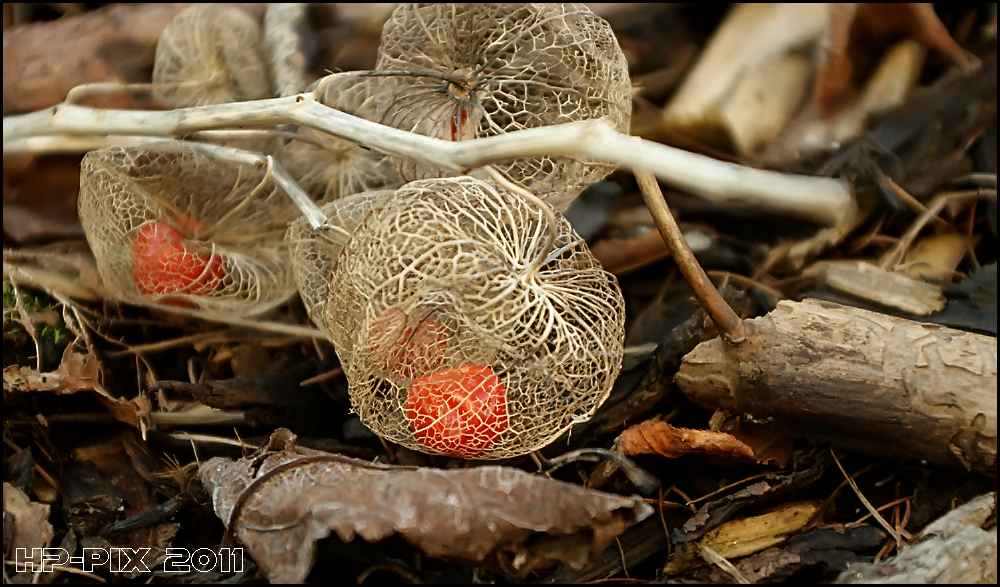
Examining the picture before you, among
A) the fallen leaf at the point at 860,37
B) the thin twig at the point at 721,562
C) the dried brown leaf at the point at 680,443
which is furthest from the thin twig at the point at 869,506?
the fallen leaf at the point at 860,37

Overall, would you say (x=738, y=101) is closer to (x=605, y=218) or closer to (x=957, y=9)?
(x=605, y=218)

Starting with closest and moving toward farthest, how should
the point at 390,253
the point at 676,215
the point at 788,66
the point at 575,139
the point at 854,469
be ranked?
the point at 575,139 < the point at 390,253 < the point at 854,469 < the point at 788,66 < the point at 676,215

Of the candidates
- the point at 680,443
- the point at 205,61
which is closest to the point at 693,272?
the point at 680,443

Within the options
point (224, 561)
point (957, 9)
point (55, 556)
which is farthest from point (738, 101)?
point (55, 556)

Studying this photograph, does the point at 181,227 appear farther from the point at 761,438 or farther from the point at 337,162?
the point at 761,438

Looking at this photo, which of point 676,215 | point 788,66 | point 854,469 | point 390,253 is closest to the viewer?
point 390,253

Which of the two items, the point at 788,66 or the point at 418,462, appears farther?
the point at 788,66

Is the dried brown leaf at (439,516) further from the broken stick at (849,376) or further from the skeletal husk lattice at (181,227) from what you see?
the skeletal husk lattice at (181,227)
